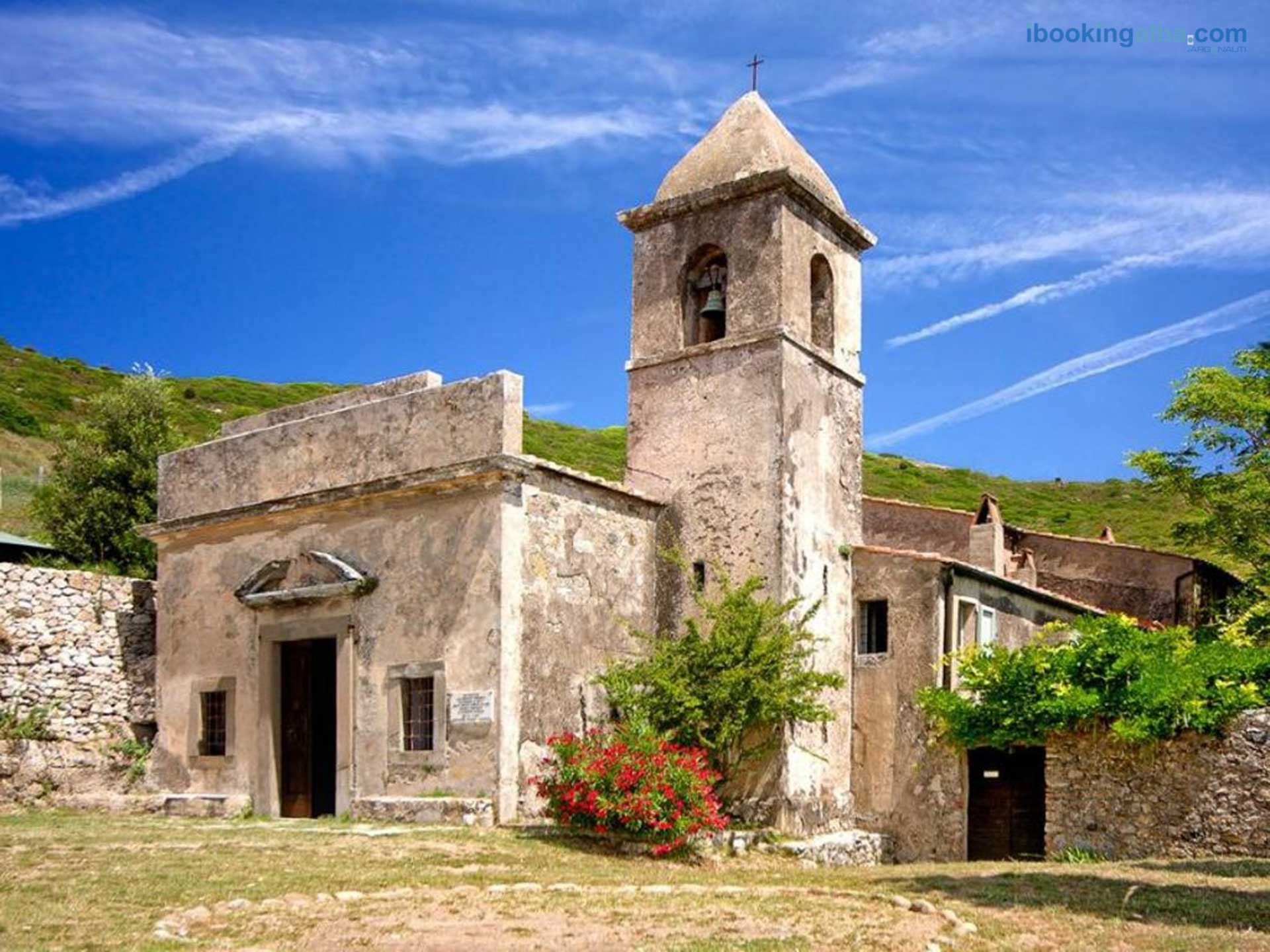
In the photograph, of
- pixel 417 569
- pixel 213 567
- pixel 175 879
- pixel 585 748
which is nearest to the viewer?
pixel 175 879

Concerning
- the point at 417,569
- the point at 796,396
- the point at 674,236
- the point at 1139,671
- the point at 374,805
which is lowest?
the point at 374,805

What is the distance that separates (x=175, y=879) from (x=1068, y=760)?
1318 centimetres

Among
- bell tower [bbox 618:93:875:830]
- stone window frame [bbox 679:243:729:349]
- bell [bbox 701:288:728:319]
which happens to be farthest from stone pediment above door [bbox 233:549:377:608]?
bell [bbox 701:288:728:319]

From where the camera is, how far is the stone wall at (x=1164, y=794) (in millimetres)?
19156

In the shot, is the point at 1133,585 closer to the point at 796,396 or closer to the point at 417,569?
the point at 796,396

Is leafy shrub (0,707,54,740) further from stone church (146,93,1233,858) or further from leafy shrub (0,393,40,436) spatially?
leafy shrub (0,393,40,436)

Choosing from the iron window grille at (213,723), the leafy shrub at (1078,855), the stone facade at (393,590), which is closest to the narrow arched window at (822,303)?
the stone facade at (393,590)

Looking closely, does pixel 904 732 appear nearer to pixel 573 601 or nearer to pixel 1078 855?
pixel 1078 855

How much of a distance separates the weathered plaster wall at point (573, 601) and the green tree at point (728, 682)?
524 millimetres

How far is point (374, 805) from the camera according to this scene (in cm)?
1947

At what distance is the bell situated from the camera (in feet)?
75.5

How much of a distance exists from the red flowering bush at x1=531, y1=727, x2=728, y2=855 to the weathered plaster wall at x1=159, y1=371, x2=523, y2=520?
4.33 metres

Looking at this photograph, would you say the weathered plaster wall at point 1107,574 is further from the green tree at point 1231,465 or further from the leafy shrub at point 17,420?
the leafy shrub at point 17,420

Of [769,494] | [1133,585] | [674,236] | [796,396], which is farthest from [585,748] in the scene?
[1133,585]
